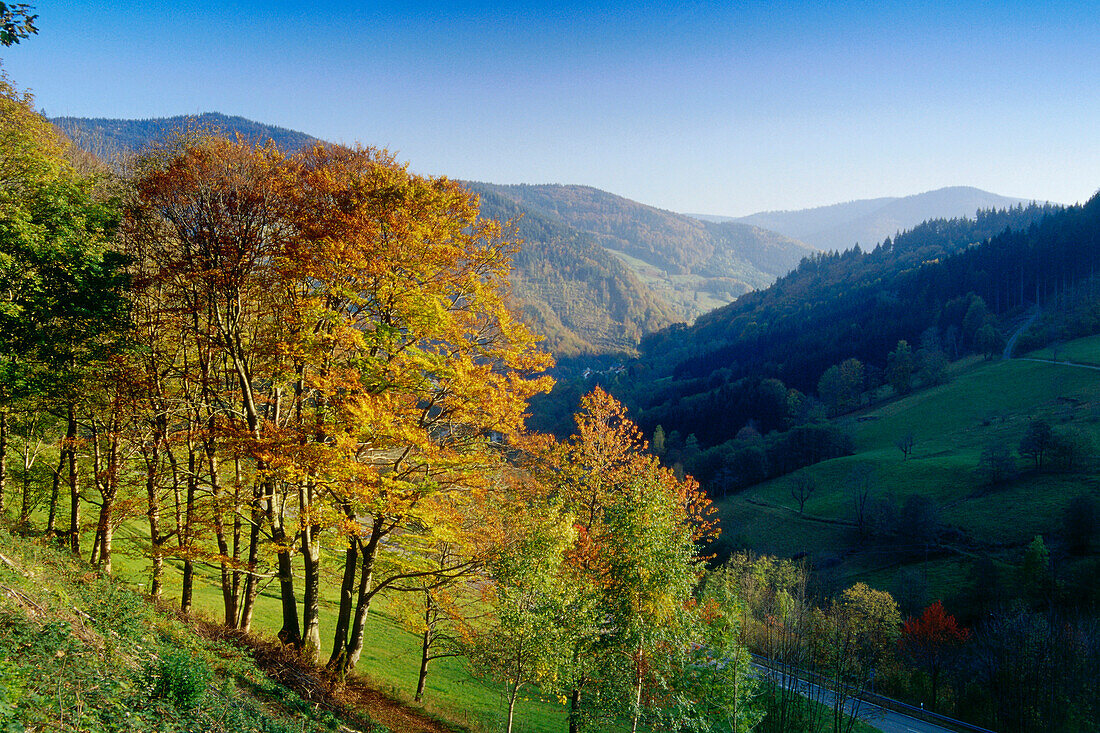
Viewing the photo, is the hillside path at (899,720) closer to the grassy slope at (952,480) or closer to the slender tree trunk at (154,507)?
the grassy slope at (952,480)

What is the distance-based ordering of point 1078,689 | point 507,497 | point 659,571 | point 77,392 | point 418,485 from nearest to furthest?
point 418,485
point 659,571
point 77,392
point 507,497
point 1078,689

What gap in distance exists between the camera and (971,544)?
63.5 meters

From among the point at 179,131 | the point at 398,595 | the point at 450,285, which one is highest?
the point at 179,131

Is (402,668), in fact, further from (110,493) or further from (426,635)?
(110,493)

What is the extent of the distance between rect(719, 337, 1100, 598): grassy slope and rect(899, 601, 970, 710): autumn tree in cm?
1221

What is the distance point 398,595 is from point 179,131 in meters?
21.0

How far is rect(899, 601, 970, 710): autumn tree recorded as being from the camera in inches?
1688

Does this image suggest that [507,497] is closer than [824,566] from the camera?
Yes

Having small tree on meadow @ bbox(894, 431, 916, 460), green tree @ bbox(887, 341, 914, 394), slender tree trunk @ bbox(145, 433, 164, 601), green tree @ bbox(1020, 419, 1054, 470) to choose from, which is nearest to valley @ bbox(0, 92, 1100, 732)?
slender tree trunk @ bbox(145, 433, 164, 601)

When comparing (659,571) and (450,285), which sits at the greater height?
(450,285)

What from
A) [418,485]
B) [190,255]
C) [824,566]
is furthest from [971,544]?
[190,255]

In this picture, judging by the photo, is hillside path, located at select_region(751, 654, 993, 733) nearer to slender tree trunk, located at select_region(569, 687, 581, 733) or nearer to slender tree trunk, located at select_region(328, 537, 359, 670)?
slender tree trunk, located at select_region(569, 687, 581, 733)

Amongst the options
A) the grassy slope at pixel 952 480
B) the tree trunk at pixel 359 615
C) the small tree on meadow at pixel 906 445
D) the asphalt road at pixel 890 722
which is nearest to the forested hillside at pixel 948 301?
the grassy slope at pixel 952 480

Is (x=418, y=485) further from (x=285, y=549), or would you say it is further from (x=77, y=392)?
(x=77, y=392)
